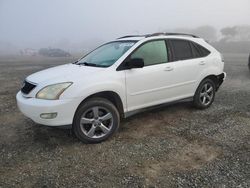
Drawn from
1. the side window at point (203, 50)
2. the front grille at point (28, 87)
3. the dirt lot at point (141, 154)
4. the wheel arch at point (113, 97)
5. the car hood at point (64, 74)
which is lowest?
the dirt lot at point (141, 154)

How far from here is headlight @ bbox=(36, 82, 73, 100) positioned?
4.39m

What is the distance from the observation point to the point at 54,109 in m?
4.32

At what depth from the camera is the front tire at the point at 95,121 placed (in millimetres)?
4559

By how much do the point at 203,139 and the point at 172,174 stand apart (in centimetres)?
133

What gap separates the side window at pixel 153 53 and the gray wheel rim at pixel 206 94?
1367 millimetres

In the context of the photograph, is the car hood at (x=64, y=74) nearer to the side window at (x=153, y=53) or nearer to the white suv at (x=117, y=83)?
the white suv at (x=117, y=83)

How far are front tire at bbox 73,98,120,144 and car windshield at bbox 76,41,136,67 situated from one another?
792mm

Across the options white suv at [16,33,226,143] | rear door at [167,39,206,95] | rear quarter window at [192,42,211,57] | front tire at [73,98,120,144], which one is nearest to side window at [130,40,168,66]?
white suv at [16,33,226,143]

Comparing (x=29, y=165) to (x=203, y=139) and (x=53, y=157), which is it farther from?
(x=203, y=139)

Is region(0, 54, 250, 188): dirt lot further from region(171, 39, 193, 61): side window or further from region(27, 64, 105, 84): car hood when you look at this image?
region(171, 39, 193, 61): side window

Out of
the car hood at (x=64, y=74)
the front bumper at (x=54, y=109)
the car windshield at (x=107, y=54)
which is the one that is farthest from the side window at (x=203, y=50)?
the front bumper at (x=54, y=109)

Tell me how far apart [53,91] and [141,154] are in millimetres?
1648

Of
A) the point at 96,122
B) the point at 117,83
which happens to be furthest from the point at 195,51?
the point at 96,122

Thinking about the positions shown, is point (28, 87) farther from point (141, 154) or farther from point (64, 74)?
point (141, 154)
